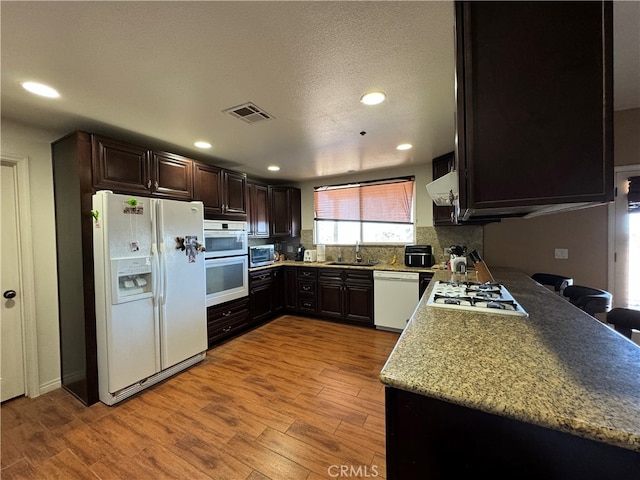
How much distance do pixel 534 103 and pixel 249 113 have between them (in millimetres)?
1879

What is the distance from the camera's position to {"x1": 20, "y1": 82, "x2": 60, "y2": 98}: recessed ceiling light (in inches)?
62.7

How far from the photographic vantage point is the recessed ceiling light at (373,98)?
5.88ft

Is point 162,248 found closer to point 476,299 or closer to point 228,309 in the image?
point 228,309

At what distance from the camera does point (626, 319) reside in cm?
150

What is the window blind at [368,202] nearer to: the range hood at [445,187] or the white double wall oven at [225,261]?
the white double wall oven at [225,261]

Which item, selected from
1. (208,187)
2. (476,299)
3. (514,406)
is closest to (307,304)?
(208,187)

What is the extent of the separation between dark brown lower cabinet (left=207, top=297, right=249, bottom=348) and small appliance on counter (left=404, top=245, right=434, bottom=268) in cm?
236

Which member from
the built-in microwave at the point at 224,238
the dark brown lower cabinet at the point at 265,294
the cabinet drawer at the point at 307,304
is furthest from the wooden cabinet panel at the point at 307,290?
the built-in microwave at the point at 224,238

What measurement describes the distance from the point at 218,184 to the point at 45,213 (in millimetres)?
1566

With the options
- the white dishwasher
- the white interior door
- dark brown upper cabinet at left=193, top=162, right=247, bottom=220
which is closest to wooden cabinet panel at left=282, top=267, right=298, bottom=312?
dark brown upper cabinet at left=193, top=162, right=247, bottom=220

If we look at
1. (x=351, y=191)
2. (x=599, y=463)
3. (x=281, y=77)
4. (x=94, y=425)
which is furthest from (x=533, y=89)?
(x=351, y=191)

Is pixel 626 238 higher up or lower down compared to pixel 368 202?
lower down

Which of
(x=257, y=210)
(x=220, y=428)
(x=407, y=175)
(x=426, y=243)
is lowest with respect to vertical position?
(x=220, y=428)

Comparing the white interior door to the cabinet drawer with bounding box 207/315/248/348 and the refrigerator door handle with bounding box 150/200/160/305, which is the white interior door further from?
the cabinet drawer with bounding box 207/315/248/348
